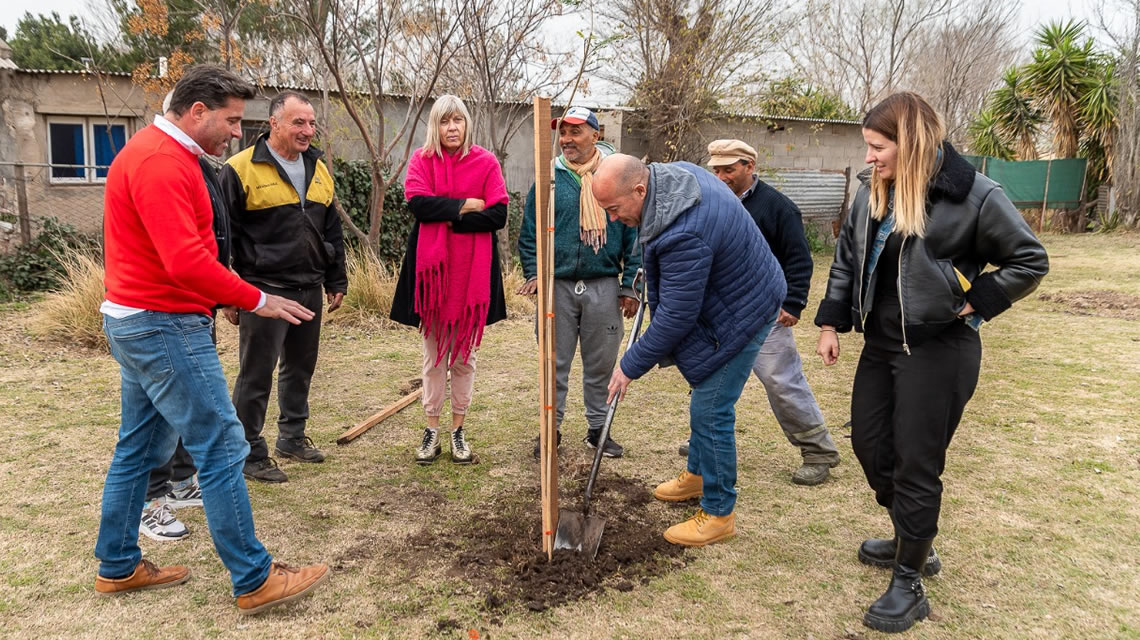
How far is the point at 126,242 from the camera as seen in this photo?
2.70m

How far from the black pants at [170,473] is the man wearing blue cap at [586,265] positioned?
178 cm

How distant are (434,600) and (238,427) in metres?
Result: 0.98

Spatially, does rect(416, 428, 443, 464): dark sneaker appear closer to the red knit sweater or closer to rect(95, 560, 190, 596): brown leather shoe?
rect(95, 560, 190, 596): brown leather shoe

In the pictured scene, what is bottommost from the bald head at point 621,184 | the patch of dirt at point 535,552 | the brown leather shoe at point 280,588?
the patch of dirt at point 535,552

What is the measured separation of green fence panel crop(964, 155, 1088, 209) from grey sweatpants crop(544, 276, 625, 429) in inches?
708

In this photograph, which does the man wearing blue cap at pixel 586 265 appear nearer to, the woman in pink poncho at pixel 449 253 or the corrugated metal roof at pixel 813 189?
the woman in pink poncho at pixel 449 253

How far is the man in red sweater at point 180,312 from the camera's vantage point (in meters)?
2.62

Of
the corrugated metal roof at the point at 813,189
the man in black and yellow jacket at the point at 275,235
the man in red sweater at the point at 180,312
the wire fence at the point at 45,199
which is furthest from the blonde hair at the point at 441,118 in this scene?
the corrugated metal roof at the point at 813,189

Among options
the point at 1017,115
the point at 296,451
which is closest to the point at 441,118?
the point at 296,451

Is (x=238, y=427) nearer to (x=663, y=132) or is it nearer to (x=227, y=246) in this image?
(x=227, y=246)

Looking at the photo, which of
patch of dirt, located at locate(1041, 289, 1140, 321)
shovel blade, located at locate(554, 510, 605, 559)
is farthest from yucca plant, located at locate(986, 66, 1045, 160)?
shovel blade, located at locate(554, 510, 605, 559)

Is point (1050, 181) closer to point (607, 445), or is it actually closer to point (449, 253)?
point (607, 445)

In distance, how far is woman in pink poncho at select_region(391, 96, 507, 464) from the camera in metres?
4.24

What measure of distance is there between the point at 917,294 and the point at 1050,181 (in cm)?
1996
